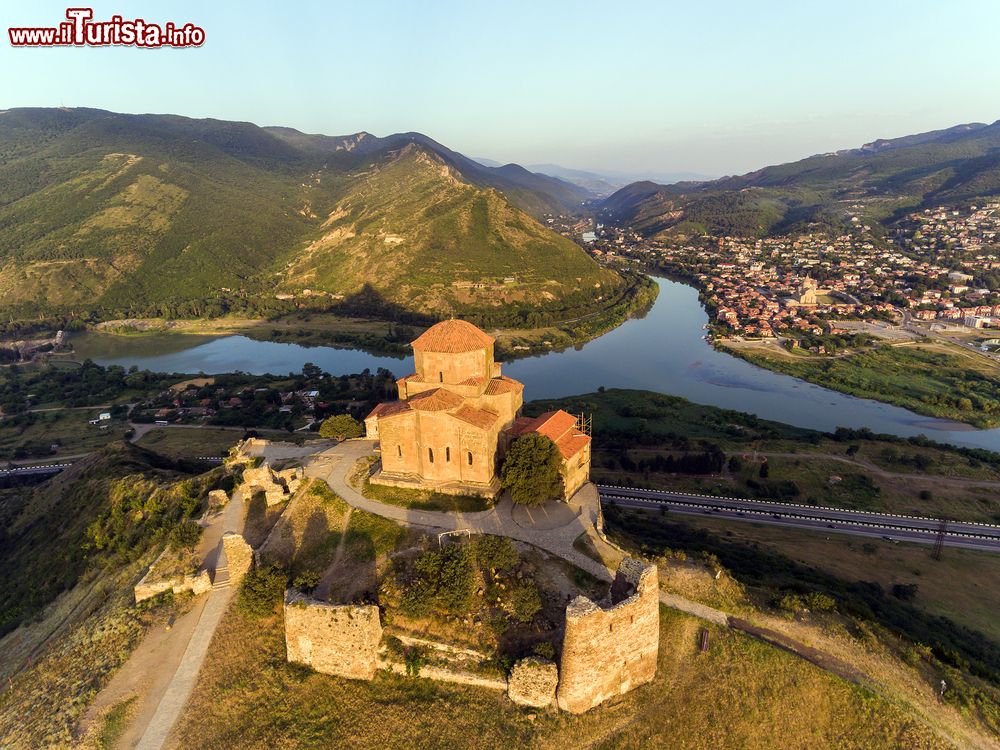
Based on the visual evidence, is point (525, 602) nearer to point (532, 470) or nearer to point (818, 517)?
point (532, 470)

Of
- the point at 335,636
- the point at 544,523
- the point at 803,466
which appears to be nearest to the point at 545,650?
the point at 335,636

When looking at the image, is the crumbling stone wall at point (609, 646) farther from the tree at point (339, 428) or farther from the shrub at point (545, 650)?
the tree at point (339, 428)

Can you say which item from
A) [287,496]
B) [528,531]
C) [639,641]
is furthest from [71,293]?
[639,641]

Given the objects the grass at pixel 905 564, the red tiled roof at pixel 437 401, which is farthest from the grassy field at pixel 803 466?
the red tiled roof at pixel 437 401

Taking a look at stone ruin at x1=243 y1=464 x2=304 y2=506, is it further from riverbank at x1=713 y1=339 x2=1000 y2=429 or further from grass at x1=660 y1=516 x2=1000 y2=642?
riverbank at x1=713 y1=339 x2=1000 y2=429

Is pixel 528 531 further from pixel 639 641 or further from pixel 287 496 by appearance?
pixel 287 496

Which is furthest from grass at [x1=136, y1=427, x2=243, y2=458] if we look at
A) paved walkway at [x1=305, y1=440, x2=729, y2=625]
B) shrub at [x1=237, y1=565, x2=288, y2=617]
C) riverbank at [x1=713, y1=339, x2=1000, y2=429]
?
riverbank at [x1=713, y1=339, x2=1000, y2=429]
